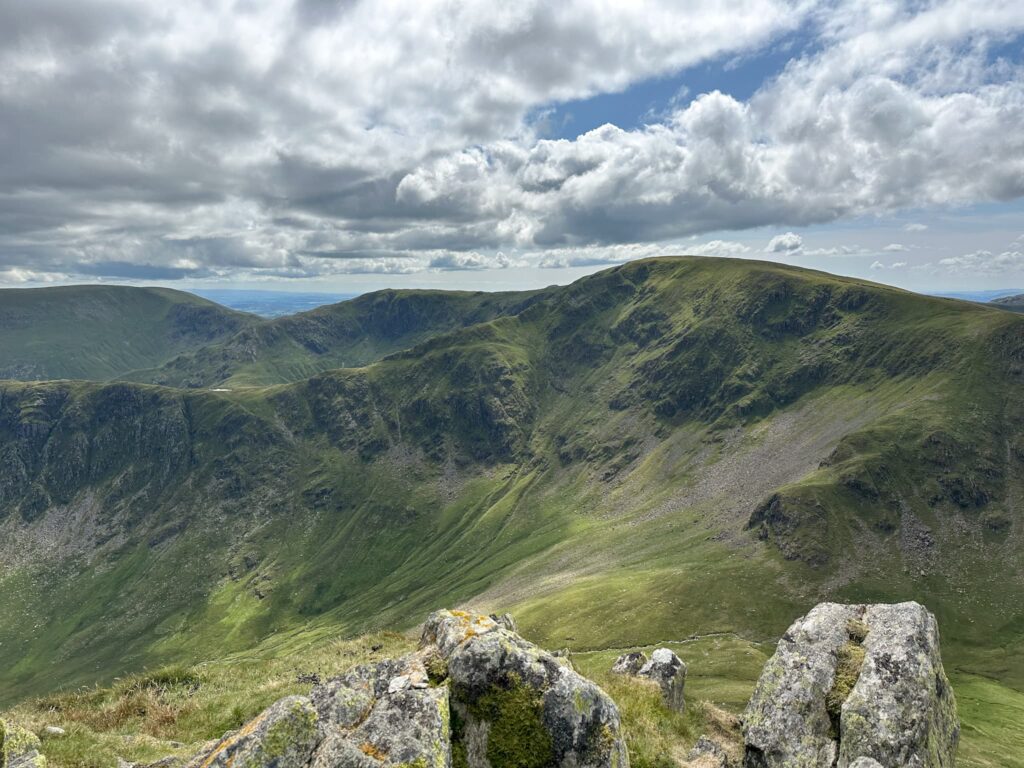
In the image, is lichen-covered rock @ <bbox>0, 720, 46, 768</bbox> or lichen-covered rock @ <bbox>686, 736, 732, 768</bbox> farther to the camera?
lichen-covered rock @ <bbox>686, 736, 732, 768</bbox>

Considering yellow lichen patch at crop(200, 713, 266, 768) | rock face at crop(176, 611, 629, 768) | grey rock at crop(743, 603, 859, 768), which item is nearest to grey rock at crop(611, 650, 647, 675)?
grey rock at crop(743, 603, 859, 768)

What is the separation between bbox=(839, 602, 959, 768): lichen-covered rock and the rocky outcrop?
373 inches

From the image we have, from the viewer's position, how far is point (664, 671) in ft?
112

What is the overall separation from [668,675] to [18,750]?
102 feet

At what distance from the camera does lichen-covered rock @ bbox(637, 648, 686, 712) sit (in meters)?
30.9

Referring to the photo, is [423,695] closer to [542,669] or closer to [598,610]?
[542,669]

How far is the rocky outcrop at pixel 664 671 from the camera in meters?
31.1

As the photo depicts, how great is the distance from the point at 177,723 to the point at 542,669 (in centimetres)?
1737

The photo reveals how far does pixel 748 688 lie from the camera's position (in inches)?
4186

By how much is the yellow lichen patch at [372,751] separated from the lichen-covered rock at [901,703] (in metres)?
18.1

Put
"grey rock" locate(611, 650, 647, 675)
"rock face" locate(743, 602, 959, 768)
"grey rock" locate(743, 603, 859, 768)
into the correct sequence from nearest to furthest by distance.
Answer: "rock face" locate(743, 602, 959, 768), "grey rock" locate(743, 603, 859, 768), "grey rock" locate(611, 650, 647, 675)

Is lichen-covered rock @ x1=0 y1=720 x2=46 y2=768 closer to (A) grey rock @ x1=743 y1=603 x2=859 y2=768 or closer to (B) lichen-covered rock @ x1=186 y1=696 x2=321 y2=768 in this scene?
(B) lichen-covered rock @ x1=186 y1=696 x2=321 y2=768

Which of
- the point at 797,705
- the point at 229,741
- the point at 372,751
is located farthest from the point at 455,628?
the point at 797,705

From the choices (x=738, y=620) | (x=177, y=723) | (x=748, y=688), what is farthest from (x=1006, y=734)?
(x=177, y=723)
